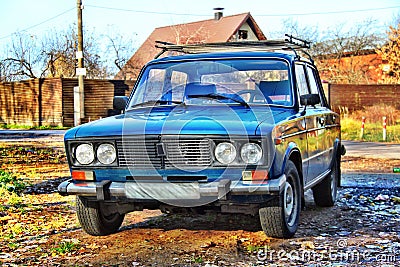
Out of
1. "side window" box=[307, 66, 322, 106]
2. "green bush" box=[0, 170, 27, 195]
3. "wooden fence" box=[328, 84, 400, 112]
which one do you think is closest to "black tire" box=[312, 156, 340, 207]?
"side window" box=[307, 66, 322, 106]

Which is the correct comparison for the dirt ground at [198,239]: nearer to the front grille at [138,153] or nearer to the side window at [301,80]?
the front grille at [138,153]

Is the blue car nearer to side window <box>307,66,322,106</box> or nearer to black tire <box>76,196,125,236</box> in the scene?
black tire <box>76,196,125,236</box>

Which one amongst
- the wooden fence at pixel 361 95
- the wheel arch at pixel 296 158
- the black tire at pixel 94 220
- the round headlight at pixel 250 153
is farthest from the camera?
the wooden fence at pixel 361 95

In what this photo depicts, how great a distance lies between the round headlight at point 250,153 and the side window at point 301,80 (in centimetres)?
174

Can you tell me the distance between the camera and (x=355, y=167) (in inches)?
478

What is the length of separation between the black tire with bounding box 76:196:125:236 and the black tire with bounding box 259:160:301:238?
1597 mm

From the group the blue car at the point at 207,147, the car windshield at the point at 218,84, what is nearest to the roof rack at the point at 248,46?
the blue car at the point at 207,147

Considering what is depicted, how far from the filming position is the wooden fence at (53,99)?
28.0m

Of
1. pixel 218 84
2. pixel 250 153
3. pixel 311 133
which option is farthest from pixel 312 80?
pixel 250 153

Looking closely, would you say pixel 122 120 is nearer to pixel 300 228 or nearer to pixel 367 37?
pixel 300 228

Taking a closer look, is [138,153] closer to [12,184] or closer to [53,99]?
[12,184]

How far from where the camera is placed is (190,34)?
40688mm

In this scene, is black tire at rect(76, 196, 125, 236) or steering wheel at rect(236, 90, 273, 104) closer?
black tire at rect(76, 196, 125, 236)

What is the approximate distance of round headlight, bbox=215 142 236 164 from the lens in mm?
4926
